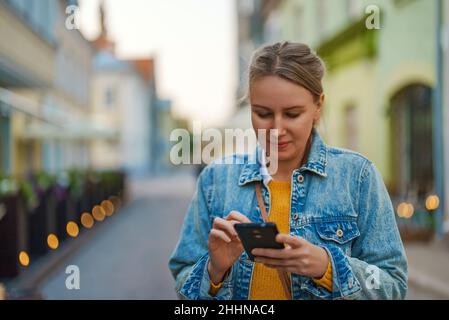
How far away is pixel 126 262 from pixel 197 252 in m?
6.33

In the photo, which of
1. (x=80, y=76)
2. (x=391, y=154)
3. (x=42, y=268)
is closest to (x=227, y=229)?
(x=42, y=268)

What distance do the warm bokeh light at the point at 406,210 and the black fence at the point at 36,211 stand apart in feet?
14.6

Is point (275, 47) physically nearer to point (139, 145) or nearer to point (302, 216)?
point (302, 216)

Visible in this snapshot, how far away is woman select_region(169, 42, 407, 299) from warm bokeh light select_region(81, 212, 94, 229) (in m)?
9.78

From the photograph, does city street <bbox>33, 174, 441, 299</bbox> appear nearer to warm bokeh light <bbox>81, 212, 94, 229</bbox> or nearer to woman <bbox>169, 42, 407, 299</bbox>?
warm bokeh light <bbox>81, 212, 94, 229</bbox>

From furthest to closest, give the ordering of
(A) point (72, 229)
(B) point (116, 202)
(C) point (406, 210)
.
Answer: (B) point (116, 202)
(A) point (72, 229)
(C) point (406, 210)

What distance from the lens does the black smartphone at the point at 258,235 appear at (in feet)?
4.00

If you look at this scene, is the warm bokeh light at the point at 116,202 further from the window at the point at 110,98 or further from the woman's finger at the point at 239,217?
the window at the point at 110,98

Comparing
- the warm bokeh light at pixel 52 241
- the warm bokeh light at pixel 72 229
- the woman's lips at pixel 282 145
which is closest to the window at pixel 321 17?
the warm bokeh light at pixel 72 229

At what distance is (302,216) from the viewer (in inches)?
59.8

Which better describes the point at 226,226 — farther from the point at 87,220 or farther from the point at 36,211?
the point at 87,220

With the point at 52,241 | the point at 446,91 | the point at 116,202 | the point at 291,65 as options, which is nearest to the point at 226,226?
the point at 291,65

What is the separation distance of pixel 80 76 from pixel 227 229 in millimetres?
23638

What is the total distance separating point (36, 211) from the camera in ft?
25.6
